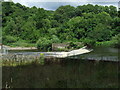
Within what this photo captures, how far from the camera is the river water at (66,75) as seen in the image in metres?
11.6

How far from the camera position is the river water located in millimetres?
11625

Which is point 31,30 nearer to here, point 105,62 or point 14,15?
point 14,15

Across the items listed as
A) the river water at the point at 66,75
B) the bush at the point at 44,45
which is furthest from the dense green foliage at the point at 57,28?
the river water at the point at 66,75

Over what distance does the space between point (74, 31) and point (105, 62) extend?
1290 inches

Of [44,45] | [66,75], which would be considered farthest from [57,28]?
[66,75]

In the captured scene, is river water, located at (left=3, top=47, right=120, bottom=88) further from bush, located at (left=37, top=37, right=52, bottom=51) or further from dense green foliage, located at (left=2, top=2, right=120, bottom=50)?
dense green foliage, located at (left=2, top=2, right=120, bottom=50)

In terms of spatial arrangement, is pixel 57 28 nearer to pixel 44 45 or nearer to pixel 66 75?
pixel 44 45

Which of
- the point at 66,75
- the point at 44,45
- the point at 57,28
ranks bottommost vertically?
the point at 66,75

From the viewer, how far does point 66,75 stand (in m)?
13.5

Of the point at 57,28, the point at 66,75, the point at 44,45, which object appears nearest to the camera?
the point at 66,75

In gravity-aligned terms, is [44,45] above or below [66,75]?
above

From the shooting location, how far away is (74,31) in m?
48.3

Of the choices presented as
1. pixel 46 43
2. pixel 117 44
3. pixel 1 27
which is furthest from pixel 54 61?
pixel 1 27

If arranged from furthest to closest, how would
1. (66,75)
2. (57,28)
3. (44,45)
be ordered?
1. (57,28)
2. (44,45)
3. (66,75)
